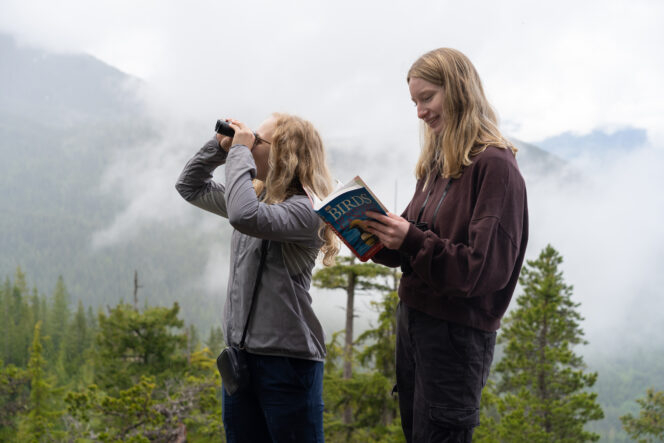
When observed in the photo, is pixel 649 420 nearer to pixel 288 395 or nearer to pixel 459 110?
pixel 288 395

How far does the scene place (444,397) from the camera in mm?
1593

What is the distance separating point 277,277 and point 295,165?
0.47 metres

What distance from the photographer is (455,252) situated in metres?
1.51

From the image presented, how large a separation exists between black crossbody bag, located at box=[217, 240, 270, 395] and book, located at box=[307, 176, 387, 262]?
56 cm

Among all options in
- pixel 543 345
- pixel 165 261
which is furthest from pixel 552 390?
pixel 165 261

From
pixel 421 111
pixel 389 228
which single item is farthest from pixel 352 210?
pixel 421 111

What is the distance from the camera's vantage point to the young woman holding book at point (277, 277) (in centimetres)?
202

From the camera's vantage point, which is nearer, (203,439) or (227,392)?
(227,392)

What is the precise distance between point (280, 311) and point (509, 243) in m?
0.93

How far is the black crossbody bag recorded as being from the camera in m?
2.04

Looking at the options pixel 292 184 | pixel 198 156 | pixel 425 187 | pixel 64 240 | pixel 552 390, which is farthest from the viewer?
pixel 64 240

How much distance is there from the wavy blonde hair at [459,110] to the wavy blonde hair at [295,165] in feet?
2.05

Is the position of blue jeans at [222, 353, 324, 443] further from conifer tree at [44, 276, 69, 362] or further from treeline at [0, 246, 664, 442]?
conifer tree at [44, 276, 69, 362]

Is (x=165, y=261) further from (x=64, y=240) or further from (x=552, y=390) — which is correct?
(x=552, y=390)
